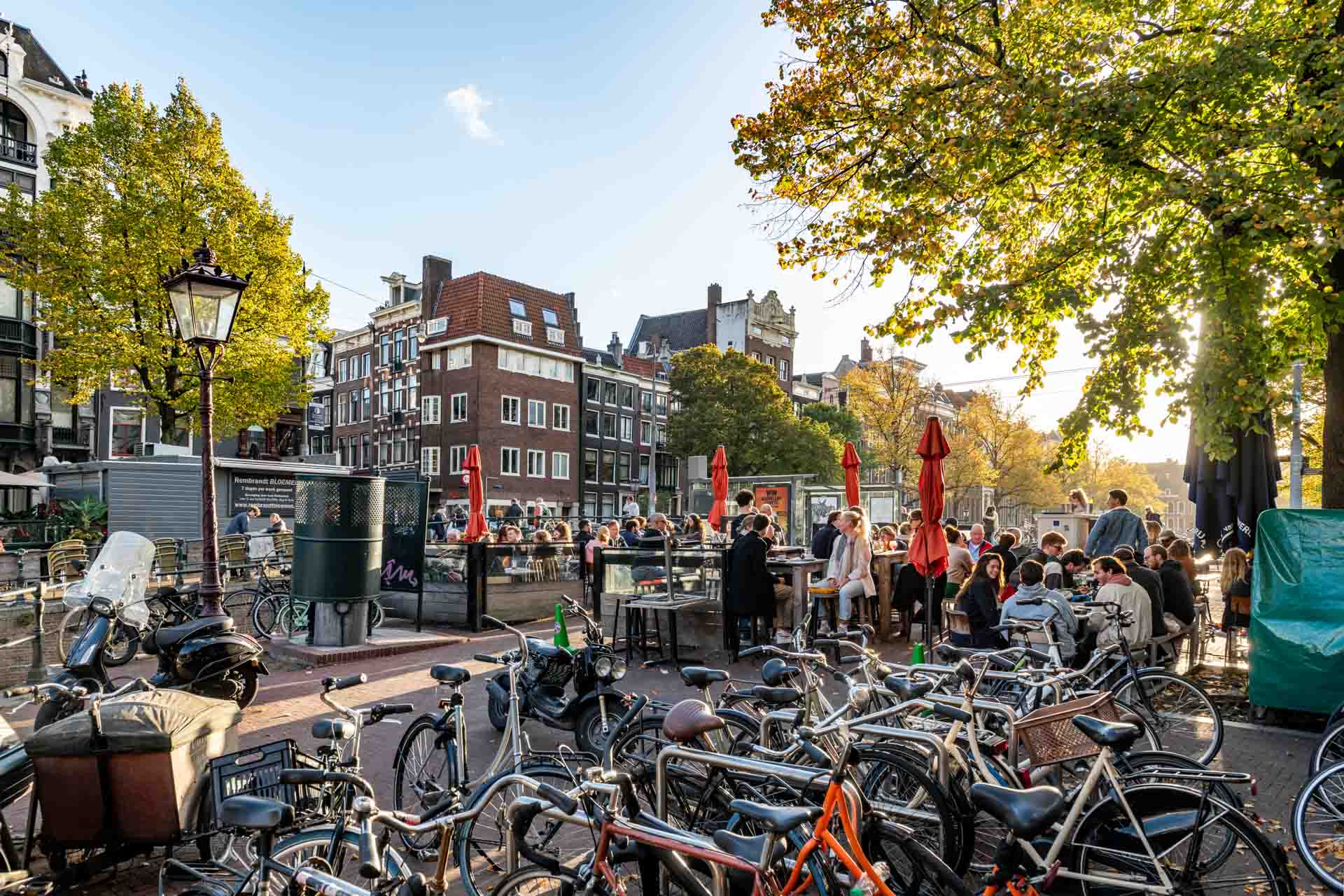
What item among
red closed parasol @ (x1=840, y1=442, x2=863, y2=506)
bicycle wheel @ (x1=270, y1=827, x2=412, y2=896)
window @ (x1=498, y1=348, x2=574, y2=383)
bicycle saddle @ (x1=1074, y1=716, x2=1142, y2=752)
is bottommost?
bicycle wheel @ (x1=270, y1=827, x2=412, y2=896)

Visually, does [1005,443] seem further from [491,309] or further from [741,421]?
[491,309]

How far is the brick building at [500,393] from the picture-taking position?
148 feet

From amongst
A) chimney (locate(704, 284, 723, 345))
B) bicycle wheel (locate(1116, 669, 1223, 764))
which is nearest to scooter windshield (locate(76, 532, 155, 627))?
bicycle wheel (locate(1116, 669, 1223, 764))

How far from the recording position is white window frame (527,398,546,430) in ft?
156

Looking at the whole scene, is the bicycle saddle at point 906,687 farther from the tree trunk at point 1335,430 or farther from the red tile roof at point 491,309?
the red tile roof at point 491,309

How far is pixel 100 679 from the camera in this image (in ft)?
21.6

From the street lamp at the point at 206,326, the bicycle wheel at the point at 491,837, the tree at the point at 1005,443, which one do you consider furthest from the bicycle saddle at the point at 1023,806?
the tree at the point at 1005,443

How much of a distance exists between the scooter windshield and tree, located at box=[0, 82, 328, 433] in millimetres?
13663

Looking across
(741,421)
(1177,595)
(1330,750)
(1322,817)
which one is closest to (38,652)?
(1322,817)

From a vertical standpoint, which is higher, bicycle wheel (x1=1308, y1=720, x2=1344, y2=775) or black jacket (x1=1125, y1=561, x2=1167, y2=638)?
black jacket (x1=1125, y1=561, x2=1167, y2=638)

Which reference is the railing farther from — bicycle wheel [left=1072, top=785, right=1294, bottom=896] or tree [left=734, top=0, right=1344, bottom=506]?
bicycle wheel [left=1072, top=785, right=1294, bottom=896]

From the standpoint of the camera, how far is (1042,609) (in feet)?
24.5

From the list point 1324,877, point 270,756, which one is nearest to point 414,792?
point 270,756

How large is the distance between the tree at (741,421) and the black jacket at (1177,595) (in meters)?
39.2
